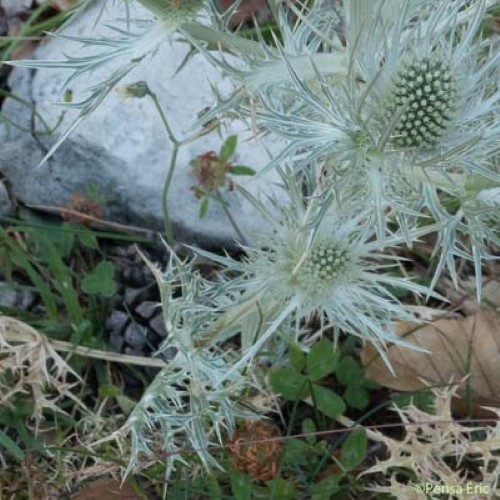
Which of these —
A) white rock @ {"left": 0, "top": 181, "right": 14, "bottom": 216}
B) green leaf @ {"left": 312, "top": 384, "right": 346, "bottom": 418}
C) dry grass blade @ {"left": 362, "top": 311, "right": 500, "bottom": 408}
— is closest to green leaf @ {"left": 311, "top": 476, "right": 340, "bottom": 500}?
green leaf @ {"left": 312, "top": 384, "right": 346, "bottom": 418}

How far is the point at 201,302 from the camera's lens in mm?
1519

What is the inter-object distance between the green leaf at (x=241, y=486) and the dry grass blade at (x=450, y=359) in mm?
358

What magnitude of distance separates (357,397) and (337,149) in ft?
2.36

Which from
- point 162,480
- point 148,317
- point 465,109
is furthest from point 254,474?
point 465,109

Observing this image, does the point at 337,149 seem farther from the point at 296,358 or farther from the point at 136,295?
the point at 136,295

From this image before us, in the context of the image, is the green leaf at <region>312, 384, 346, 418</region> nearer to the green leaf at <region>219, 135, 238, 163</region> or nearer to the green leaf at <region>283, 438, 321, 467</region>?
the green leaf at <region>283, 438, 321, 467</region>

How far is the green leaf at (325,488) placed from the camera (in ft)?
5.00

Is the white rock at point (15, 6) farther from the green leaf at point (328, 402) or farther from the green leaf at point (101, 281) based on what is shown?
the green leaf at point (328, 402)

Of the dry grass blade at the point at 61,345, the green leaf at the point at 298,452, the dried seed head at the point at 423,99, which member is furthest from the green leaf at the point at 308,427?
the dried seed head at the point at 423,99

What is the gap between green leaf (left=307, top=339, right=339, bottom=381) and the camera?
1.65 meters

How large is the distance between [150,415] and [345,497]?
454 millimetres

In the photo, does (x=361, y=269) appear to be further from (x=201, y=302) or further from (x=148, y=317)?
(x=148, y=317)

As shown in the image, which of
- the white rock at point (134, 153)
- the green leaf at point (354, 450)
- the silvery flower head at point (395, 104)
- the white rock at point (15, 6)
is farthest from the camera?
the white rock at point (15, 6)

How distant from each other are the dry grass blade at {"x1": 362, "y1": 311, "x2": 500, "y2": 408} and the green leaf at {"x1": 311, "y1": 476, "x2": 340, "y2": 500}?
24 centimetres
